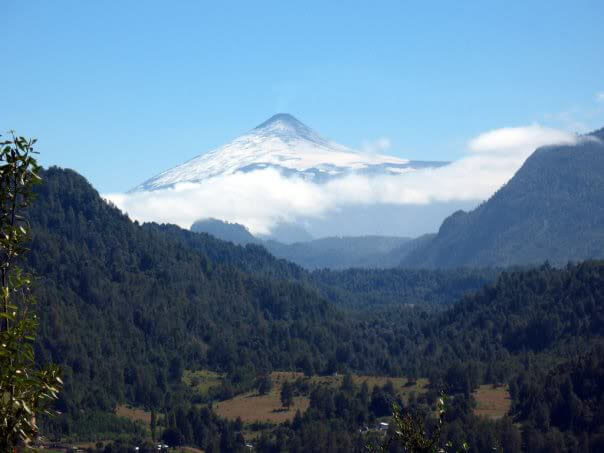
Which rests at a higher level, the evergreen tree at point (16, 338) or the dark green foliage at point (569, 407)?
the evergreen tree at point (16, 338)

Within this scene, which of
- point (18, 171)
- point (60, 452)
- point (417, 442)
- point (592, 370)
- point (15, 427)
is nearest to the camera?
point (15, 427)

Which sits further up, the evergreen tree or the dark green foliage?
the evergreen tree

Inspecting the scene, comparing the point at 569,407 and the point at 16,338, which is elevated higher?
the point at 16,338

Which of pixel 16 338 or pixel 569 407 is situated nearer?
pixel 16 338

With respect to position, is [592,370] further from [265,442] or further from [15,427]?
[15,427]

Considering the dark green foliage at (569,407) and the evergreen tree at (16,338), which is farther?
the dark green foliage at (569,407)

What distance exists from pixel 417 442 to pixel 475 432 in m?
140

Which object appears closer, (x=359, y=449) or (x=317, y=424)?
(x=359, y=449)

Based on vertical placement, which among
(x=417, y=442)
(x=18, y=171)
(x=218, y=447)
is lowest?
(x=218, y=447)

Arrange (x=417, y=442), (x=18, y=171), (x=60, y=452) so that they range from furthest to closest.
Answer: (x=60, y=452)
(x=417, y=442)
(x=18, y=171)

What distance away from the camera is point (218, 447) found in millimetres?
195250

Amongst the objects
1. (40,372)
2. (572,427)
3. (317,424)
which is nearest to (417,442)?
(40,372)

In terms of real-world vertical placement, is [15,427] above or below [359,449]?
above

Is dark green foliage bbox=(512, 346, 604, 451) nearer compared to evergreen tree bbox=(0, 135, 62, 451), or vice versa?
evergreen tree bbox=(0, 135, 62, 451)
